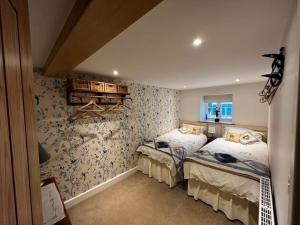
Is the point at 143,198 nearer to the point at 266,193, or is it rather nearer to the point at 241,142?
the point at 266,193

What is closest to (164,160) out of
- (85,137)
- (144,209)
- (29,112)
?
(144,209)

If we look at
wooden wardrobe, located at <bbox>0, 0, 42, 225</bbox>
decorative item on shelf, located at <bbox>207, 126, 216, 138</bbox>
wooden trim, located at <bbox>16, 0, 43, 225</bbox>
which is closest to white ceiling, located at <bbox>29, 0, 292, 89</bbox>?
wooden trim, located at <bbox>16, 0, 43, 225</bbox>

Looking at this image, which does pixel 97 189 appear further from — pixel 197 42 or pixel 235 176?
pixel 197 42

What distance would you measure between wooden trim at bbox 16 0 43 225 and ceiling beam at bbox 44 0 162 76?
9.5 inches

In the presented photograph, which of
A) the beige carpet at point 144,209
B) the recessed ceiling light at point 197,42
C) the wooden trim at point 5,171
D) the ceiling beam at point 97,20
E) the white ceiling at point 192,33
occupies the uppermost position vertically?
the white ceiling at point 192,33

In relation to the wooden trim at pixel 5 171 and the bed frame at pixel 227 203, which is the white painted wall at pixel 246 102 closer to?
the bed frame at pixel 227 203

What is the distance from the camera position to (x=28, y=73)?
23.3 inches

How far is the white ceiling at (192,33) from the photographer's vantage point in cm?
84

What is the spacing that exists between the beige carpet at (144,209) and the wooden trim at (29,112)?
1.70m

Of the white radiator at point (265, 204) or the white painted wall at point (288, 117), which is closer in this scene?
the white painted wall at point (288, 117)

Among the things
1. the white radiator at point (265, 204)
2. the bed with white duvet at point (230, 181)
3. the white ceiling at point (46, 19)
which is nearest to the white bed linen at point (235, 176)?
the bed with white duvet at point (230, 181)

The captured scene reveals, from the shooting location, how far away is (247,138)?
3.21 m

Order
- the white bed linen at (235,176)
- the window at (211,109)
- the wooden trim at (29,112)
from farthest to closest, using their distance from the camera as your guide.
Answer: the window at (211,109), the white bed linen at (235,176), the wooden trim at (29,112)

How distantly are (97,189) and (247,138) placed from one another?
3448 mm
